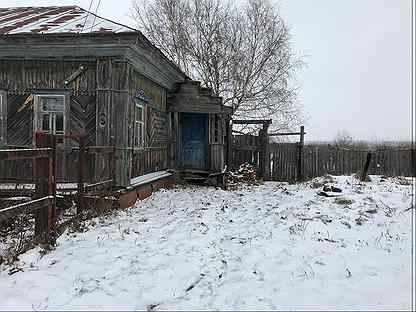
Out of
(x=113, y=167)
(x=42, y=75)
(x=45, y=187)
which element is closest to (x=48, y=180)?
(x=45, y=187)

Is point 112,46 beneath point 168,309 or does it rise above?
above

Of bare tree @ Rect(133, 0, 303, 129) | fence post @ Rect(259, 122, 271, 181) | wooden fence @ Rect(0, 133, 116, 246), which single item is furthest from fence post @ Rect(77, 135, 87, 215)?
bare tree @ Rect(133, 0, 303, 129)

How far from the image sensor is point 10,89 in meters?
9.79

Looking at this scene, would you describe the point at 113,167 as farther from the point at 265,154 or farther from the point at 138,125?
the point at 265,154

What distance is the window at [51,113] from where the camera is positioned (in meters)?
9.77

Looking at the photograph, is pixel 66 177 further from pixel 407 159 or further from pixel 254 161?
pixel 407 159

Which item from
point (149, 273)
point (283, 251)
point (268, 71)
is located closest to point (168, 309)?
point (149, 273)

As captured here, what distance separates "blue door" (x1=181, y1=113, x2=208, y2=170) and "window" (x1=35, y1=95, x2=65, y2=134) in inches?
272

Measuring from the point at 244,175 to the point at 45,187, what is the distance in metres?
11.9

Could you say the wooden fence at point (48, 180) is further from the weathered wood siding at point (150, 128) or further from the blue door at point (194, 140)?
the blue door at point (194, 140)

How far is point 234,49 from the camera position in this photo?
2541 cm

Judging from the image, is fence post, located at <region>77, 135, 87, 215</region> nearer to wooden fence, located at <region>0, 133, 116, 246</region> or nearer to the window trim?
wooden fence, located at <region>0, 133, 116, 246</region>

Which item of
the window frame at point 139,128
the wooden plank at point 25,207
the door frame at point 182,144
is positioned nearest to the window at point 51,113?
the window frame at point 139,128

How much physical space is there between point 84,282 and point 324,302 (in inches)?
100
